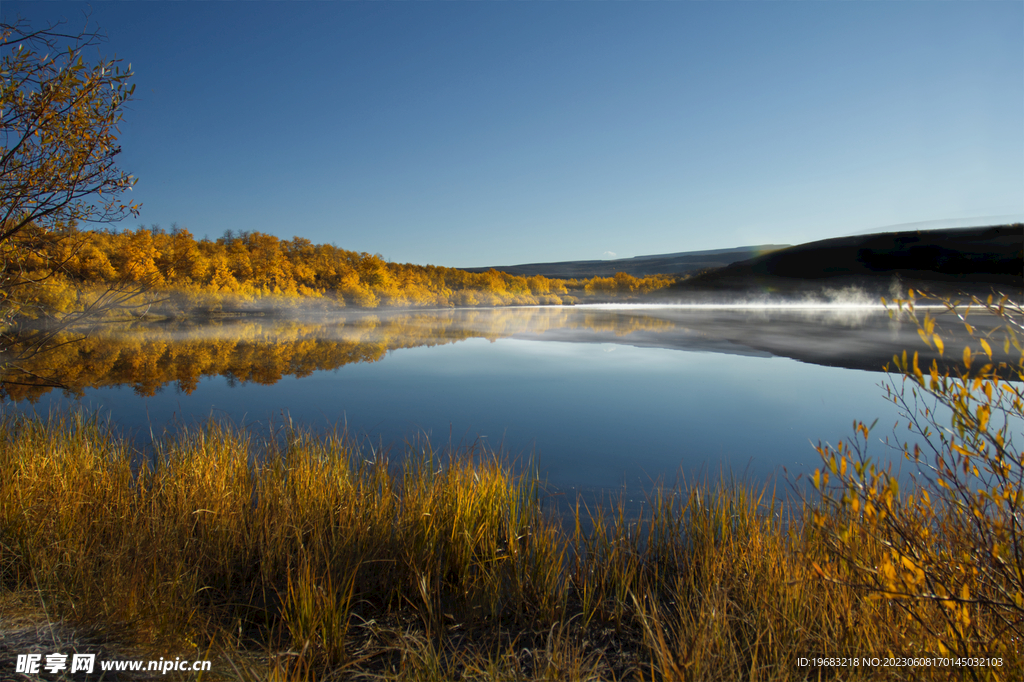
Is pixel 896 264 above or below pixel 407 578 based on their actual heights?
above

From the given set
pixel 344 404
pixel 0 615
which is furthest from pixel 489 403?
pixel 0 615

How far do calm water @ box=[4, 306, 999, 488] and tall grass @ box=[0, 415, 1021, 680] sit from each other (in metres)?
2.40

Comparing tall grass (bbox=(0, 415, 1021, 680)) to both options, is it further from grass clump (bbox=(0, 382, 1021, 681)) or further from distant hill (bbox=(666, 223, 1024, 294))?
distant hill (bbox=(666, 223, 1024, 294))

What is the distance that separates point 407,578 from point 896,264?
8341cm

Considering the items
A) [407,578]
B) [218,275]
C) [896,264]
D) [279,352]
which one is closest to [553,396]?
[407,578]

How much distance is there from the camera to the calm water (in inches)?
303

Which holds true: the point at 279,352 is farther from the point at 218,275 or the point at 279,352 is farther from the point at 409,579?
the point at 218,275

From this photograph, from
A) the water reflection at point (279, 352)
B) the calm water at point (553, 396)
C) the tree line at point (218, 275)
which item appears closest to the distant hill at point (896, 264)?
the water reflection at point (279, 352)

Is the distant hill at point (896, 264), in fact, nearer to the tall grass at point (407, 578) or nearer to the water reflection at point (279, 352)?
the water reflection at point (279, 352)

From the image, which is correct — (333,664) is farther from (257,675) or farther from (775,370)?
(775,370)

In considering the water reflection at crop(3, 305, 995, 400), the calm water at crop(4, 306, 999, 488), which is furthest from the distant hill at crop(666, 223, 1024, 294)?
the calm water at crop(4, 306, 999, 488)

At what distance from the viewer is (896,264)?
67.6 metres

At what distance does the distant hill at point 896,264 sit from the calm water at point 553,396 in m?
45.2

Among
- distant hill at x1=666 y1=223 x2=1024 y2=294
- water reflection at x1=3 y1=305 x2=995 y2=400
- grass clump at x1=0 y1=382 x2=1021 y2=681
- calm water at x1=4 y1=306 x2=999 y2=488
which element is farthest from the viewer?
distant hill at x1=666 y1=223 x2=1024 y2=294
